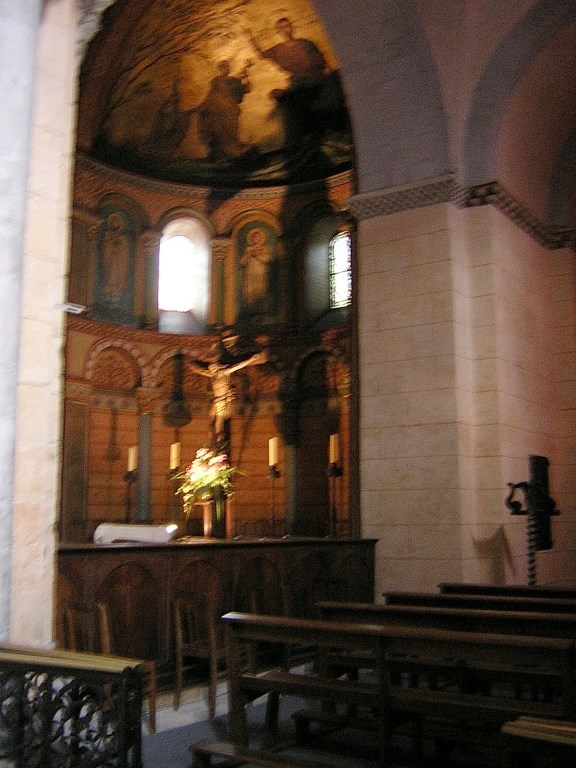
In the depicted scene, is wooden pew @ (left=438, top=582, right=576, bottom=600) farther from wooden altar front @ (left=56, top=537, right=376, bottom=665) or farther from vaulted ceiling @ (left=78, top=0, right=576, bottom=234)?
vaulted ceiling @ (left=78, top=0, right=576, bottom=234)

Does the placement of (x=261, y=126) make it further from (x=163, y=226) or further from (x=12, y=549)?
(x=12, y=549)

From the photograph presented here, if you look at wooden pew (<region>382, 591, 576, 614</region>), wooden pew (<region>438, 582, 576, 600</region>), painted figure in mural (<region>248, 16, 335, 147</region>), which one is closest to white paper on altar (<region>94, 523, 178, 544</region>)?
wooden pew (<region>382, 591, 576, 614</region>)

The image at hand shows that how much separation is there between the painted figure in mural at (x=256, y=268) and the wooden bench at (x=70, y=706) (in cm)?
1276

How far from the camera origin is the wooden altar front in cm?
667

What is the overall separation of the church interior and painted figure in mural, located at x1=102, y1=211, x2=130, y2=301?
4cm

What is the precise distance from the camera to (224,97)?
51.6ft

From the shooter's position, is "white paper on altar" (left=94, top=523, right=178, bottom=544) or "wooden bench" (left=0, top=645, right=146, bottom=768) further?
"white paper on altar" (left=94, top=523, right=178, bottom=544)

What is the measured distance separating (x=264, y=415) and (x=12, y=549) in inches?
446

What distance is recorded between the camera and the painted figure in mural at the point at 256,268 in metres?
16.4

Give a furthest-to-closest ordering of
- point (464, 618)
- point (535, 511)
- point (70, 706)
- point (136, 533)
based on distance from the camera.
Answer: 1. point (535, 511)
2. point (136, 533)
3. point (464, 618)
4. point (70, 706)

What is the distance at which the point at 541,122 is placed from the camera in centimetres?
1167

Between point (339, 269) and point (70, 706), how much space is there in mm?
12958

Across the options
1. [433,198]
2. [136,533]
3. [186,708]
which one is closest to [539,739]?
[186,708]

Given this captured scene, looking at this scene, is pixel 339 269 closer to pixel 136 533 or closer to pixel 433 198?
pixel 433 198
